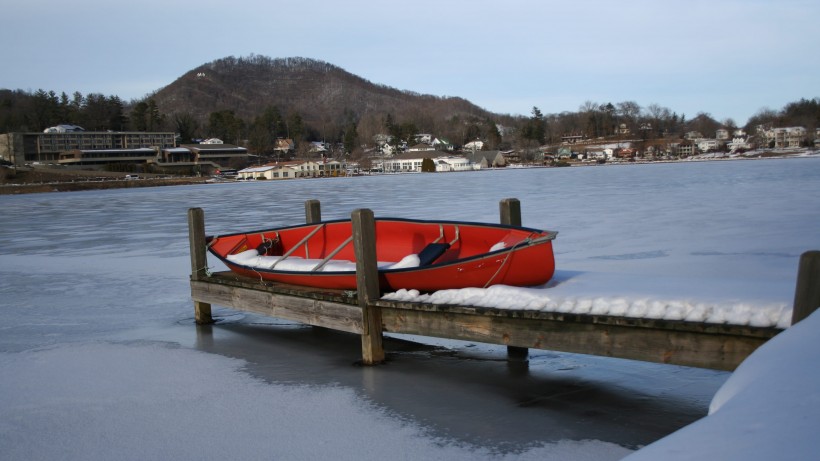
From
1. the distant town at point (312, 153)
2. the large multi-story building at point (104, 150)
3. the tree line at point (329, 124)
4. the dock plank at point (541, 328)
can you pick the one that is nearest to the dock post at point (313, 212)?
the dock plank at point (541, 328)

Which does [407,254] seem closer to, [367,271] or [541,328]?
[367,271]

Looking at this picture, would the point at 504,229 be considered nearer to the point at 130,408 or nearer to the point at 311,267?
the point at 311,267

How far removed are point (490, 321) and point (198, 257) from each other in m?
4.72

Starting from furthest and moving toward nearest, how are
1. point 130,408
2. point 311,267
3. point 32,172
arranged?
point 32,172, point 311,267, point 130,408

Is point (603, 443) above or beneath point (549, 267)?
beneath

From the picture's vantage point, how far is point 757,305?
502 cm

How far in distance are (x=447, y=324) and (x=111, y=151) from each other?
408 feet

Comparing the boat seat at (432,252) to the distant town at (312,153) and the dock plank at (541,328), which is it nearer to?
the dock plank at (541,328)

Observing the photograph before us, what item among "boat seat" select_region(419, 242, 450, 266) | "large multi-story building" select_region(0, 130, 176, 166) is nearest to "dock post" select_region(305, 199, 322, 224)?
"boat seat" select_region(419, 242, 450, 266)

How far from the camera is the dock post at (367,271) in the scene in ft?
23.1

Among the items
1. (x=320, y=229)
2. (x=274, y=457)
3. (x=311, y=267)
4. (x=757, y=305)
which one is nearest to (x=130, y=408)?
(x=274, y=457)

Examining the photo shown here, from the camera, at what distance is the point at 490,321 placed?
19.9 feet

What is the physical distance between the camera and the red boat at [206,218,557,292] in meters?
6.70

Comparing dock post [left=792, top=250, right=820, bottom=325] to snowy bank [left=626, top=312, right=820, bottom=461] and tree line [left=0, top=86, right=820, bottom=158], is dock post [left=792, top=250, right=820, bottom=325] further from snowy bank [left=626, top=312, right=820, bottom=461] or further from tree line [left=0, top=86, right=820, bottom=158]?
tree line [left=0, top=86, right=820, bottom=158]
